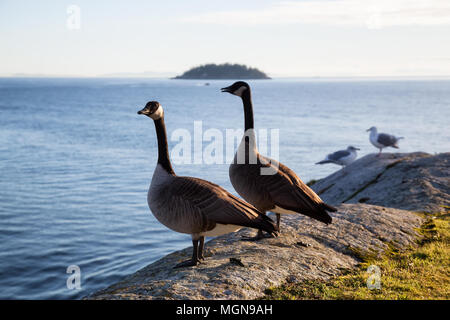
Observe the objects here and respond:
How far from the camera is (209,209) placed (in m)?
6.95

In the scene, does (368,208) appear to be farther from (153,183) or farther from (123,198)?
(123,198)

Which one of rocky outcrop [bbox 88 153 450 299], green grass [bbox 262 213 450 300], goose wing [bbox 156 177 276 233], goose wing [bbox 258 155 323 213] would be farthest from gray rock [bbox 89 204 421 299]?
goose wing [bbox 258 155 323 213]

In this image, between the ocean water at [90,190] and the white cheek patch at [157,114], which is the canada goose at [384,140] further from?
the white cheek patch at [157,114]

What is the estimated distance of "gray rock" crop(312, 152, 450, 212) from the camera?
13609 mm

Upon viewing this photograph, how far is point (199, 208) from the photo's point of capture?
696 centimetres

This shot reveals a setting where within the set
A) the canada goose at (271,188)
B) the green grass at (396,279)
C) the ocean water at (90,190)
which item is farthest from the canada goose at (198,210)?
the ocean water at (90,190)

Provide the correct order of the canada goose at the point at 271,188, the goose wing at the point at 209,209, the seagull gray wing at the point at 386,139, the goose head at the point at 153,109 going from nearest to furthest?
the goose wing at the point at 209,209 < the goose head at the point at 153,109 < the canada goose at the point at 271,188 < the seagull gray wing at the point at 386,139

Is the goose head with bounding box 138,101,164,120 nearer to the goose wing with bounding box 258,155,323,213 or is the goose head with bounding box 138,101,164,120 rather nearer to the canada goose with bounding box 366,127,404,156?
the goose wing with bounding box 258,155,323,213

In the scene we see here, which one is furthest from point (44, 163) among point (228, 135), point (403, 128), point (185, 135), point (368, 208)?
point (403, 128)

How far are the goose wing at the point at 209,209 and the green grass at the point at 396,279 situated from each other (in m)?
1.14

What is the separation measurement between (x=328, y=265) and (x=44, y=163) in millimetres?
45738

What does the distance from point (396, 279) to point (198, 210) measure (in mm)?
3741

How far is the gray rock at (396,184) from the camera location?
44.7ft

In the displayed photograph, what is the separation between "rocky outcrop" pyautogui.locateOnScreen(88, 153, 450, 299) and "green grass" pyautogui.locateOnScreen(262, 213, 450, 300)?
0.23 m
